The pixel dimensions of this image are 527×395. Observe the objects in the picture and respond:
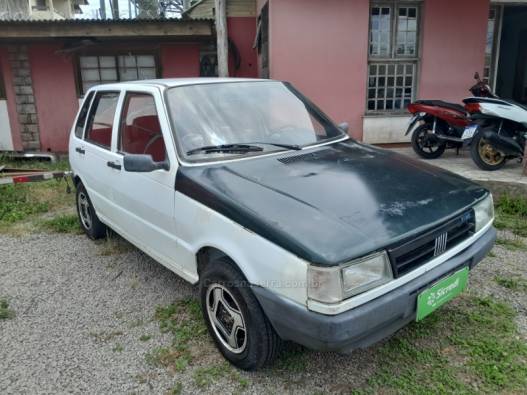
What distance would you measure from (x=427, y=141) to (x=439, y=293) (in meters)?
5.29

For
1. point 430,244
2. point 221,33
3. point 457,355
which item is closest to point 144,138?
point 430,244

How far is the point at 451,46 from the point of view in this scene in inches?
332

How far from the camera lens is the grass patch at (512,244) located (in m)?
4.23

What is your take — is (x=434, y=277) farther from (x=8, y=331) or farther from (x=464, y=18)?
(x=464, y=18)

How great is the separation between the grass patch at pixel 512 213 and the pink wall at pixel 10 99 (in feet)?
32.3

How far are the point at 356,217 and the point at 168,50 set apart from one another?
8.72 metres

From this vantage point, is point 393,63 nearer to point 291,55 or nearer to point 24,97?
point 291,55

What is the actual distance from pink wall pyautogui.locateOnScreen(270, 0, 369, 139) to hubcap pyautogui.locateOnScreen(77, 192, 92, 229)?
4.54 meters

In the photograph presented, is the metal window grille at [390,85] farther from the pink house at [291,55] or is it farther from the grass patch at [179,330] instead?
the grass patch at [179,330]

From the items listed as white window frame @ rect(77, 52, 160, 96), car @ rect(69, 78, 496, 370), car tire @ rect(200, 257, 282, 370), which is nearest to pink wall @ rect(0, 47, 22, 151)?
white window frame @ rect(77, 52, 160, 96)

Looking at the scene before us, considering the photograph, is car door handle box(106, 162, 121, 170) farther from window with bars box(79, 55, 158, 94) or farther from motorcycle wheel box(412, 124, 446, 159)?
window with bars box(79, 55, 158, 94)

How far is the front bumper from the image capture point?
6.60 feet

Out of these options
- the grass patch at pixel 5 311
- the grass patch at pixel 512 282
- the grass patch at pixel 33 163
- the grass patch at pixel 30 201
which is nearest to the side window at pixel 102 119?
the grass patch at pixel 5 311

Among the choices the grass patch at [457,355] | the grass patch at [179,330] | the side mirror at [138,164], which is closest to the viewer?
the grass patch at [457,355]
